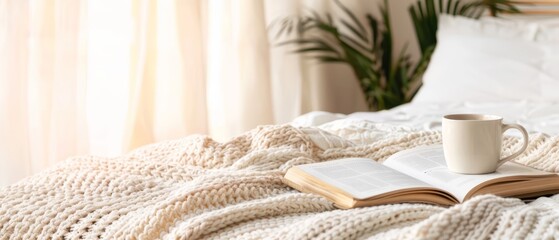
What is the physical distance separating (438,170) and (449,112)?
0.99 meters

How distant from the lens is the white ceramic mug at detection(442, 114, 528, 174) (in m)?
1.28

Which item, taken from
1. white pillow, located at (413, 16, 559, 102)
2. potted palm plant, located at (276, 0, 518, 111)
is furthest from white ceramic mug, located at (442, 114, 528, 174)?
potted palm plant, located at (276, 0, 518, 111)

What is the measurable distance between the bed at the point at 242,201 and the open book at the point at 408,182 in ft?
0.09

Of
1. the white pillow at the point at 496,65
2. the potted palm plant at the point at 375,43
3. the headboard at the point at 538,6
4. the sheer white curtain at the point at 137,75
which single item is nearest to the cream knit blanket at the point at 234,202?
the sheer white curtain at the point at 137,75

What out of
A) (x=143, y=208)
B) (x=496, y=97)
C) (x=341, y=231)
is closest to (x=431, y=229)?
(x=341, y=231)

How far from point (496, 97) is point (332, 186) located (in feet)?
4.72

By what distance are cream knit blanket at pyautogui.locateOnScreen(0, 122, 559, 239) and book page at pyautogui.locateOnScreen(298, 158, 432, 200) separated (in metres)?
0.05

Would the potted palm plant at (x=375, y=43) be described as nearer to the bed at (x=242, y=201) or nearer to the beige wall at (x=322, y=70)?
the beige wall at (x=322, y=70)

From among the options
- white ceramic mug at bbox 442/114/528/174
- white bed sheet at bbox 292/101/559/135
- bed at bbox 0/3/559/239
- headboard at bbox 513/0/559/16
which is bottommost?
white bed sheet at bbox 292/101/559/135

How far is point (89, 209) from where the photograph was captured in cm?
125

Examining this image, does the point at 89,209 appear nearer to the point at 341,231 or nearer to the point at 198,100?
the point at 341,231

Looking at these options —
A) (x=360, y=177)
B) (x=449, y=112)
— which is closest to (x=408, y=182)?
(x=360, y=177)

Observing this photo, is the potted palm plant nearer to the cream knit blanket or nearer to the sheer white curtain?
the sheer white curtain

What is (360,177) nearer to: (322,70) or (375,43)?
(375,43)
